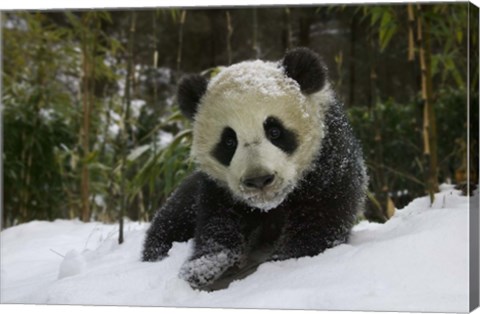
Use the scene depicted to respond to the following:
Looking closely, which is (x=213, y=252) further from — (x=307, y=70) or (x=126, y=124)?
(x=126, y=124)

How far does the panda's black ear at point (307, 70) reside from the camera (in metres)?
2.56

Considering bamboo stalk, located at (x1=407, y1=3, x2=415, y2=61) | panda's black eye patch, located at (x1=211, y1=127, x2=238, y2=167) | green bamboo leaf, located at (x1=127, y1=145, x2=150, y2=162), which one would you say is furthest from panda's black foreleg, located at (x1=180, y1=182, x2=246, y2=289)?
bamboo stalk, located at (x1=407, y1=3, x2=415, y2=61)

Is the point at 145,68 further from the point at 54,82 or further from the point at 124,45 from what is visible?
the point at 54,82

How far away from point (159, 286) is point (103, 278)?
283mm

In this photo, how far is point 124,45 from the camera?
342cm

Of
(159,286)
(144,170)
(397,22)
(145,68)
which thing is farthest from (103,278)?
(397,22)

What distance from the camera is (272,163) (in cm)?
238

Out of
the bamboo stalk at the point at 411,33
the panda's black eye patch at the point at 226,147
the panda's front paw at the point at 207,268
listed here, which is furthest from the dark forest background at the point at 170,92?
the panda's front paw at the point at 207,268

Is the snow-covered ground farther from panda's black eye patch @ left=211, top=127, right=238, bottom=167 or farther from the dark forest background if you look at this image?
panda's black eye patch @ left=211, top=127, right=238, bottom=167

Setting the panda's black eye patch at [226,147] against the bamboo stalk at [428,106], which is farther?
the bamboo stalk at [428,106]

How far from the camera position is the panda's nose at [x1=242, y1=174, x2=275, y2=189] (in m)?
2.31

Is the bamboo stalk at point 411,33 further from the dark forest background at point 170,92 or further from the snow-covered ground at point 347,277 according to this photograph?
the snow-covered ground at point 347,277

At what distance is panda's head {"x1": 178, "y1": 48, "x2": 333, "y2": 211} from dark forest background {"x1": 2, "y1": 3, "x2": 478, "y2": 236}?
325 mm

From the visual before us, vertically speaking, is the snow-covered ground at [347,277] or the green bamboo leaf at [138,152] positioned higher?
the green bamboo leaf at [138,152]
